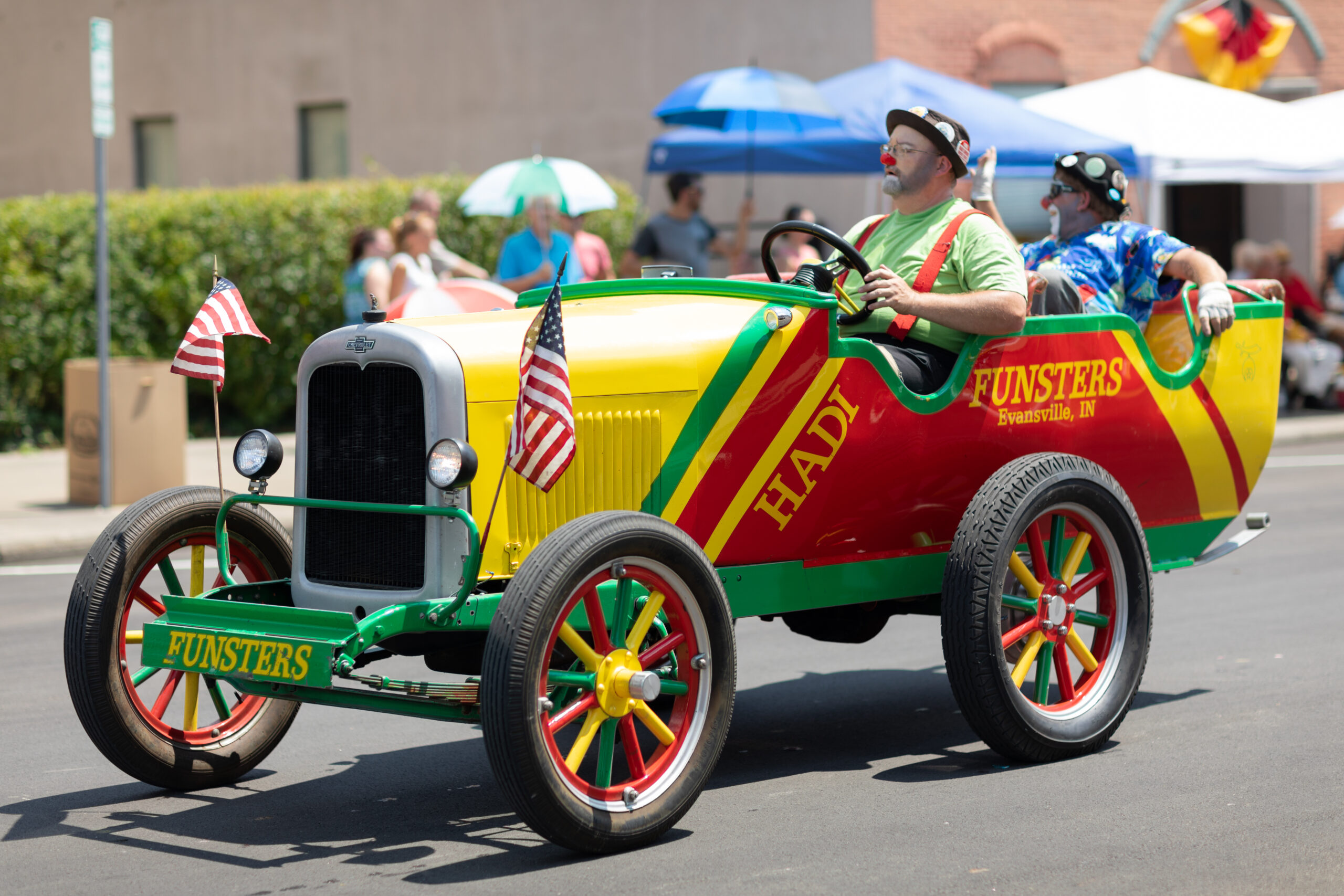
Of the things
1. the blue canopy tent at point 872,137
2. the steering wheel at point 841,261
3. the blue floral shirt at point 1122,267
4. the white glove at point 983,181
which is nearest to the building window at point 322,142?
the blue canopy tent at point 872,137

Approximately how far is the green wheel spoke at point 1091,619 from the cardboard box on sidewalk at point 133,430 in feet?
24.1

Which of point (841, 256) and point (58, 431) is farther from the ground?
point (841, 256)

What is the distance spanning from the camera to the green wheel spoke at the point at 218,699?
16.7 feet

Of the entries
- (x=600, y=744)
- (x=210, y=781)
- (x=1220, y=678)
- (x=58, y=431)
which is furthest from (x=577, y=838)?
(x=58, y=431)

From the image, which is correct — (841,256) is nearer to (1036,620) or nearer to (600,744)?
(1036,620)

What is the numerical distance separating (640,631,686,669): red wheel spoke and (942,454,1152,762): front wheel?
0.95 meters

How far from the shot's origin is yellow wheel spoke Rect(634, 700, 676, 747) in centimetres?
452

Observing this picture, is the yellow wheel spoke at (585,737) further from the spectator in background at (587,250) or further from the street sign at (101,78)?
the spectator in background at (587,250)

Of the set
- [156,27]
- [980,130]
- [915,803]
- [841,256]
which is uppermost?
[156,27]

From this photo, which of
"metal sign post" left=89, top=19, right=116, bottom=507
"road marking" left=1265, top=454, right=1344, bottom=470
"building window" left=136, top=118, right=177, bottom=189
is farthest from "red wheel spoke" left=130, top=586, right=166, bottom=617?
"building window" left=136, top=118, right=177, bottom=189

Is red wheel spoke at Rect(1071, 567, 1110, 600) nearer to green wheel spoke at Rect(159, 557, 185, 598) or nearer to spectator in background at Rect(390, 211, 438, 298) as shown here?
green wheel spoke at Rect(159, 557, 185, 598)

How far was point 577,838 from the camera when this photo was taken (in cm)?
430

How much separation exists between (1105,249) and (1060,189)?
0.35 m

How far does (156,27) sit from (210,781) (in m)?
19.2
